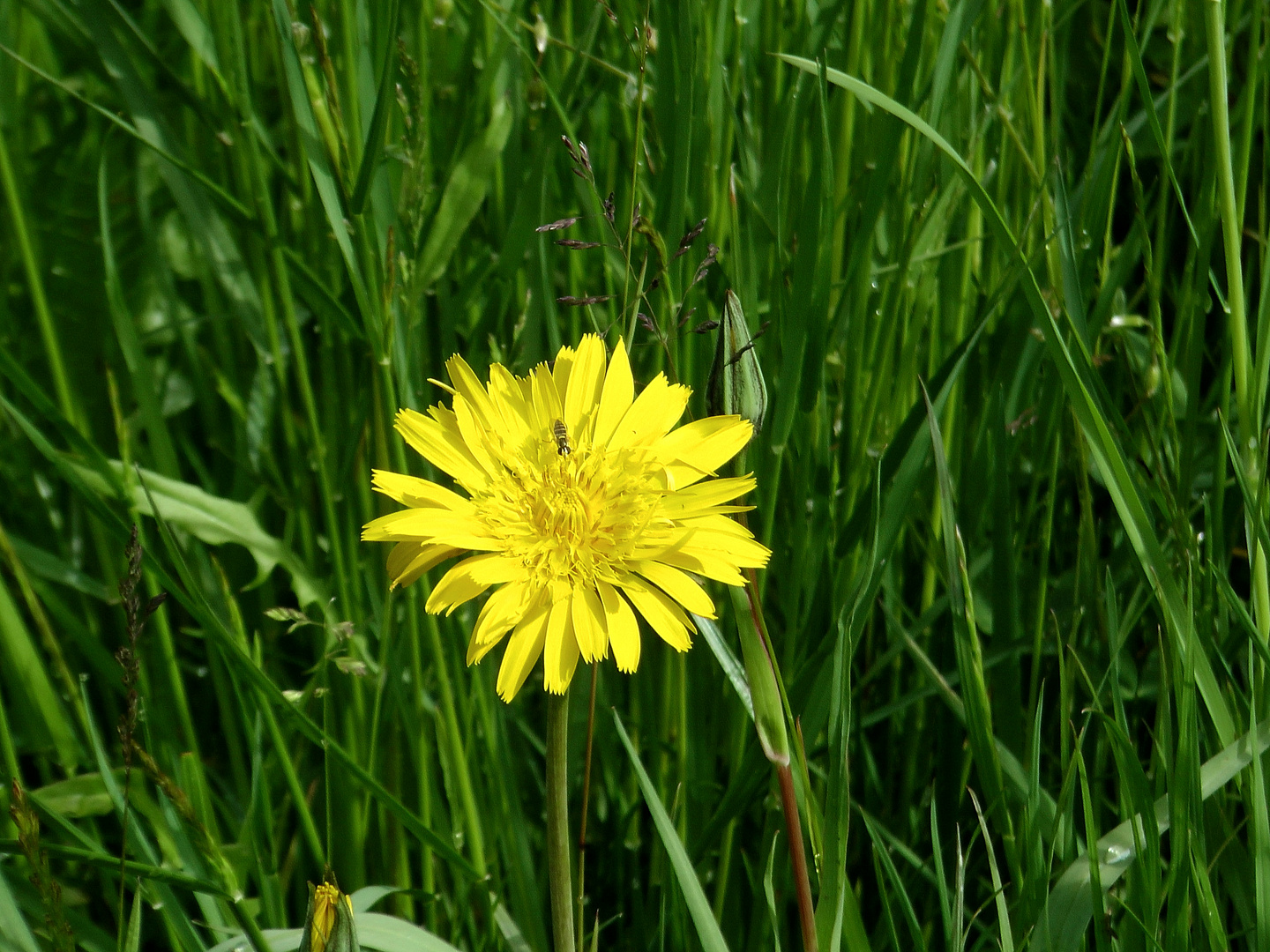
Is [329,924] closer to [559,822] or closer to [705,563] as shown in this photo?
[559,822]

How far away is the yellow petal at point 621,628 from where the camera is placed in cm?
86

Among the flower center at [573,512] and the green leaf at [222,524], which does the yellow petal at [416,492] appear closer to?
the flower center at [573,512]

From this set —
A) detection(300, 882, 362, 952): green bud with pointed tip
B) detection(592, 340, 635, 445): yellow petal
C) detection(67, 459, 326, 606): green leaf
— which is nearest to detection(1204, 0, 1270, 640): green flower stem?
detection(592, 340, 635, 445): yellow petal

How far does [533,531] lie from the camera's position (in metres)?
0.93

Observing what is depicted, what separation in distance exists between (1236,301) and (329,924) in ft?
3.20

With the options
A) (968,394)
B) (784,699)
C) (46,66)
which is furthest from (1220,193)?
(46,66)

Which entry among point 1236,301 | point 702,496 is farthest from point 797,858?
point 1236,301

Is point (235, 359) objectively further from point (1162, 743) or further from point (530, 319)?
point (1162, 743)

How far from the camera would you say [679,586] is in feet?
2.87

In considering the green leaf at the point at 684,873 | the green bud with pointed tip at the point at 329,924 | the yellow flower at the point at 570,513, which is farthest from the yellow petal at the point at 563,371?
the green bud with pointed tip at the point at 329,924

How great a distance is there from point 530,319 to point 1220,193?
736 millimetres

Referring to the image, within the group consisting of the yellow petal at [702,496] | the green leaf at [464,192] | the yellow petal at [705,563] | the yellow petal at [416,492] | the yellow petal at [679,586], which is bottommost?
the yellow petal at [679,586]

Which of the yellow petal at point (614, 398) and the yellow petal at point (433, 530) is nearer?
the yellow petal at point (433, 530)

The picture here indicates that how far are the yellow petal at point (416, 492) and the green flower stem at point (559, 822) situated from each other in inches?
7.3
